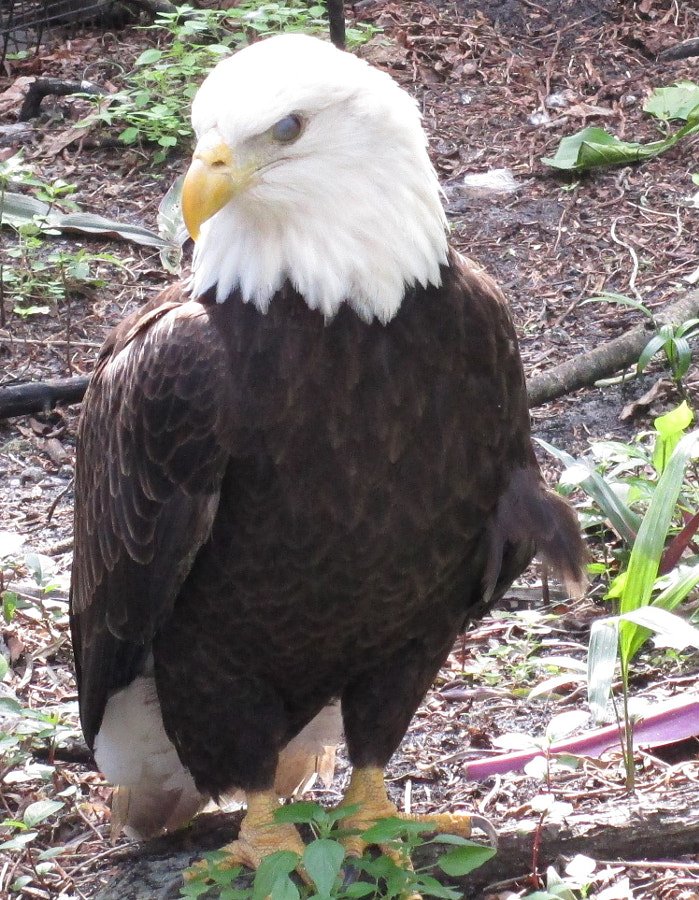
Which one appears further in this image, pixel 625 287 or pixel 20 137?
pixel 20 137

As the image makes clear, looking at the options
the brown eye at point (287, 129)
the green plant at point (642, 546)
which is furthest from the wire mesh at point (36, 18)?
the brown eye at point (287, 129)

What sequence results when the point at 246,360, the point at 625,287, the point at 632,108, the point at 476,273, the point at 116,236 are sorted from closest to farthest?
the point at 246,360 → the point at 476,273 → the point at 625,287 → the point at 116,236 → the point at 632,108

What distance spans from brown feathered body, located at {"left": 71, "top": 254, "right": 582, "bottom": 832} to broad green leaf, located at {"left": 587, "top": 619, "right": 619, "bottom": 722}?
194mm

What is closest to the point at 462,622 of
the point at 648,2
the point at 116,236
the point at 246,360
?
the point at 246,360

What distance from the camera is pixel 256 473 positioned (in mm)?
2703

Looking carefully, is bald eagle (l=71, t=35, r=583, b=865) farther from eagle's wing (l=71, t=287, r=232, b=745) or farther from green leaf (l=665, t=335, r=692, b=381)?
green leaf (l=665, t=335, r=692, b=381)

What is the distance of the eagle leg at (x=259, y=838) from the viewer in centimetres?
310

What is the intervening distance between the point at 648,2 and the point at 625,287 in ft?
10.6

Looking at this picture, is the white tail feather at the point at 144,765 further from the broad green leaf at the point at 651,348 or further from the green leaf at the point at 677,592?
the broad green leaf at the point at 651,348

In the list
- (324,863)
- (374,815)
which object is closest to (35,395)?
(374,815)

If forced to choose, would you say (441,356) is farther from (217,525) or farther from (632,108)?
(632,108)

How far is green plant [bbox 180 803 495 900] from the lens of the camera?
95.6 inches

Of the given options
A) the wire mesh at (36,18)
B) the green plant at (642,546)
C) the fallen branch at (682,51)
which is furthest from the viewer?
the wire mesh at (36,18)

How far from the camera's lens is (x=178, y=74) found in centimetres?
704
